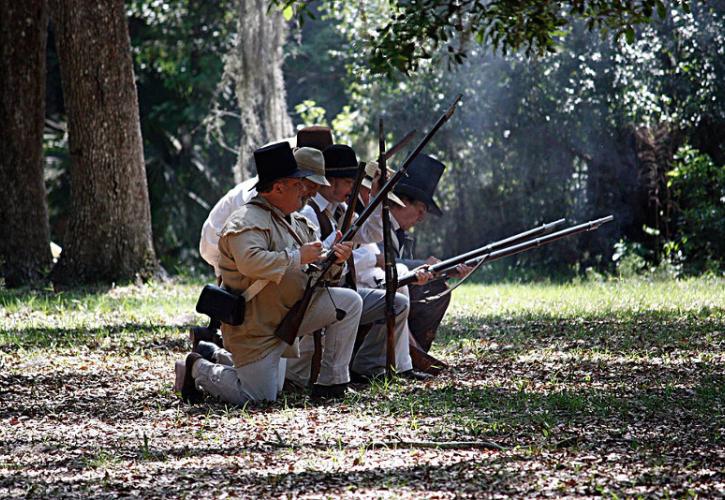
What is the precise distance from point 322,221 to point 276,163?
1105 mm

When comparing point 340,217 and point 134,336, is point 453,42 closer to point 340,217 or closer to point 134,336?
point 134,336

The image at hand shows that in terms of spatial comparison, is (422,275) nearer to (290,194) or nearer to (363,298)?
(363,298)

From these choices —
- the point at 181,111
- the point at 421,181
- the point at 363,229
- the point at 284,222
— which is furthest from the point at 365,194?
the point at 181,111

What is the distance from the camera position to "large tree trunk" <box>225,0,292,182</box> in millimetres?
20844

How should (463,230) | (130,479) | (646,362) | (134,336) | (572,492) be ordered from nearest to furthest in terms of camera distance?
(572,492)
(130,479)
(646,362)
(134,336)
(463,230)

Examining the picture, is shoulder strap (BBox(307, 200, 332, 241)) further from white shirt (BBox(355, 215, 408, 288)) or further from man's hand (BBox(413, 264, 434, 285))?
man's hand (BBox(413, 264, 434, 285))

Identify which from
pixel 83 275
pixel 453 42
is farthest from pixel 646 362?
pixel 453 42

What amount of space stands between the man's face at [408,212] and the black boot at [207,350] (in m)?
1.74

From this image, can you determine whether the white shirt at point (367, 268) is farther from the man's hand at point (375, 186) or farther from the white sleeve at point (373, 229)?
the man's hand at point (375, 186)

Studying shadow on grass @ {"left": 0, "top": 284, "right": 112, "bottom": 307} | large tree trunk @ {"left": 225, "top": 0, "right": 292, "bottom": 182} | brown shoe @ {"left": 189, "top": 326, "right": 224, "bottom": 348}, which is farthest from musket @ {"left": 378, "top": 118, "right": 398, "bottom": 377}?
large tree trunk @ {"left": 225, "top": 0, "right": 292, "bottom": 182}

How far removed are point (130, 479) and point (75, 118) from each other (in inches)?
384

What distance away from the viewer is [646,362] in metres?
9.23

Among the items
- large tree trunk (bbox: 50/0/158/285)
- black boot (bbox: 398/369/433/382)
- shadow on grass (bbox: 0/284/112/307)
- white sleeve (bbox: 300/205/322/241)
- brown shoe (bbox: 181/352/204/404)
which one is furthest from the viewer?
large tree trunk (bbox: 50/0/158/285)

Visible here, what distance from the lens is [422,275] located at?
338 inches
